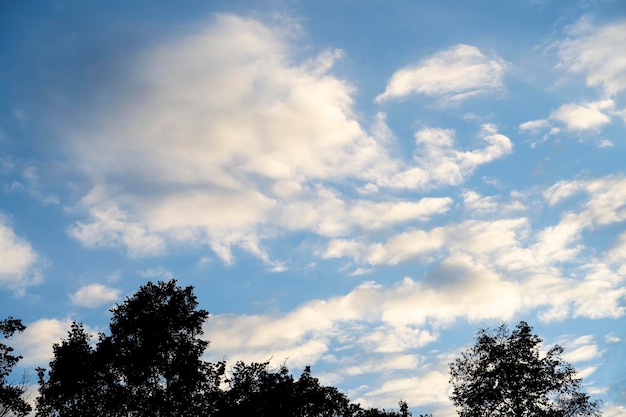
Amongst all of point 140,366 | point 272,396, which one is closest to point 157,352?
point 140,366

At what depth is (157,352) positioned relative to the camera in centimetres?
4659

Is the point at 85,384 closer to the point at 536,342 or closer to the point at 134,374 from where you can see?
the point at 134,374

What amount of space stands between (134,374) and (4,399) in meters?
10.1

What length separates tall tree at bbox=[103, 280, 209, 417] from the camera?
4569cm

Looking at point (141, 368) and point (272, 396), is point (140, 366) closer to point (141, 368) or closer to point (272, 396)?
point (141, 368)

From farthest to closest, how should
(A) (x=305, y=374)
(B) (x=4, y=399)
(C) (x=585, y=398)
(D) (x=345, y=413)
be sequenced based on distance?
1. (D) (x=345, y=413)
2. (A) (x=305, y=374)
3. (C) (x=585, y=398)
4. (B) (x=4, y=399)

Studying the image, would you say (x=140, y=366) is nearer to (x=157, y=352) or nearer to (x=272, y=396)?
(x=157, y=352)

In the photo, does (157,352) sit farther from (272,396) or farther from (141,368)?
(272,396)

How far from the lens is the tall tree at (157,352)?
45.7m

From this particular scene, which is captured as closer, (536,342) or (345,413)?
(536,342)

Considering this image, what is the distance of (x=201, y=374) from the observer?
153ft

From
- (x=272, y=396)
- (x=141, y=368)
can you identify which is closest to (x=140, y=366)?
(x=141, y=368)

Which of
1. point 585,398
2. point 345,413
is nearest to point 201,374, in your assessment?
point 345,413

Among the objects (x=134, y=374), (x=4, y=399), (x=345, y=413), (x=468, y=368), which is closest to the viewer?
(x=4, y=399)
